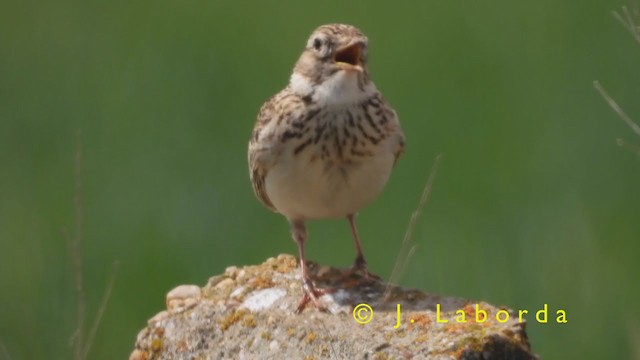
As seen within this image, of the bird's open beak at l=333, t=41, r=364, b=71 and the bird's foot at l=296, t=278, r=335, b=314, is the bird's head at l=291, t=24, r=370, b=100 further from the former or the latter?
the bird's foot at l=296, t=278, r=335, b=314

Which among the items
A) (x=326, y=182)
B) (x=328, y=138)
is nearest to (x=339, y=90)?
(x=328, y=138)

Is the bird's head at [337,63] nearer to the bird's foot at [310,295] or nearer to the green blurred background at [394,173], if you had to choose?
the bird's foot at [310,295]

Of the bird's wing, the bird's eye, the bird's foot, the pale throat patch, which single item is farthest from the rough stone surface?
the bird's eye

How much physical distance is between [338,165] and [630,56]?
118 inches

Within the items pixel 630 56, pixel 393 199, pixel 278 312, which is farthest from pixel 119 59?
pixel 278 312

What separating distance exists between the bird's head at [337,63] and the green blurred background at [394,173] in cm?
147

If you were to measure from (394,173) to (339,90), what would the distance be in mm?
2234

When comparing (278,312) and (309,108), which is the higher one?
(309,108)

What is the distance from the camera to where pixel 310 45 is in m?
7.09

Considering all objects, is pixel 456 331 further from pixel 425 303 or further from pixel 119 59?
pixel 119 59

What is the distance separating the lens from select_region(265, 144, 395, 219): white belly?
6.85 meters

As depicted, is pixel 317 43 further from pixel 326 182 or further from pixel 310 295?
pixel 310 295

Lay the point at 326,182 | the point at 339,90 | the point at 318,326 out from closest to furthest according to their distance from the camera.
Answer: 1. the point at 318,326
2. the point at 326,182
3. the point at 339,90

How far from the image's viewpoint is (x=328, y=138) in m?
6.88
